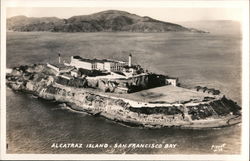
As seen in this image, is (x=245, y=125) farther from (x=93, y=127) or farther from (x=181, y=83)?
(x=93, y=127)

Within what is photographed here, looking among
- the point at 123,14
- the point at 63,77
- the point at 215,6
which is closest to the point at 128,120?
the point at 63,77

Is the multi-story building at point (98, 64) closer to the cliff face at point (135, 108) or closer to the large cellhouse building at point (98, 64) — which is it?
the large cellhouse building at point (98, 64)

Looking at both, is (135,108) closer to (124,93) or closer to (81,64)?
(124,93)

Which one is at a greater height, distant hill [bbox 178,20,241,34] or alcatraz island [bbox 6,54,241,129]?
distant hill [bbox 178,20,241,34]

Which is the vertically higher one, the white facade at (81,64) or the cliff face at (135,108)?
the white facade at (81,64)

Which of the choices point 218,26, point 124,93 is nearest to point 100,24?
point 124,93

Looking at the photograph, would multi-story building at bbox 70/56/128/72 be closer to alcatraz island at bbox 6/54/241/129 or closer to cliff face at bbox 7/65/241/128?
alcatraz island at bbox 6/54/241/129

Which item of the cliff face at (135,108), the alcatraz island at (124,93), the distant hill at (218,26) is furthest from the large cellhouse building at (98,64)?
the distant hill at (218,26)

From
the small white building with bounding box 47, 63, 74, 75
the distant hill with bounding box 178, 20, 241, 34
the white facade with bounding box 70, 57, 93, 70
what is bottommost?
the small white building with bounding box 47, 63, 74, 75

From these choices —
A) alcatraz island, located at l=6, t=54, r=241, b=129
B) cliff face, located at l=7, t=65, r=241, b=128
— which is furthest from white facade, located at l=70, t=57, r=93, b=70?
cliff face, located at l=7, t=65, r=241, b=128
